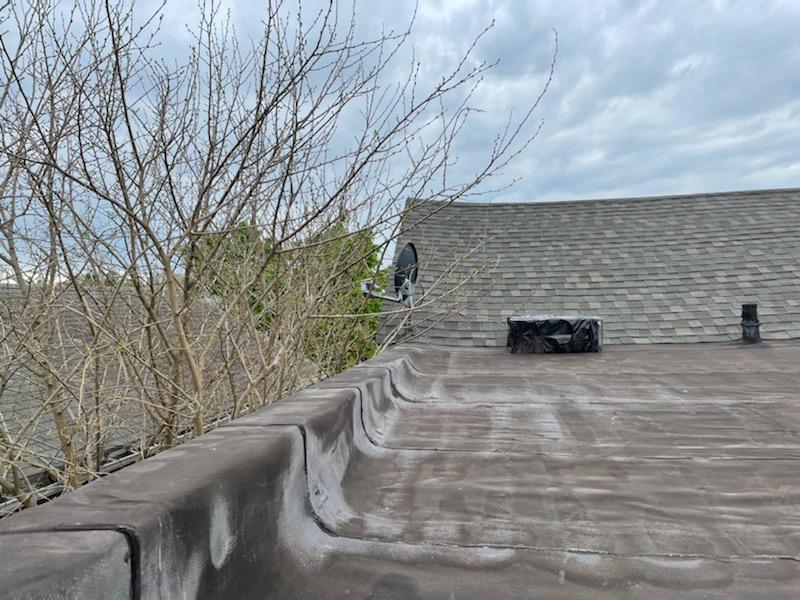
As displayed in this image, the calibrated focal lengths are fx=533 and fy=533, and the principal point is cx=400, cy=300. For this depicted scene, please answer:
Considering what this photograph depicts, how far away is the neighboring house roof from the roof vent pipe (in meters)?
0.35

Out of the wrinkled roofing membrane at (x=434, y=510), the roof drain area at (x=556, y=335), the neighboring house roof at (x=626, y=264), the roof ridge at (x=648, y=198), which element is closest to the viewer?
the wrinkled roofing membrane at (x=434, y=510)

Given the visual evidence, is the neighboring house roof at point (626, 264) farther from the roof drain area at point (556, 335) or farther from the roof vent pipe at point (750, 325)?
the roof drain area at point (556, 335)

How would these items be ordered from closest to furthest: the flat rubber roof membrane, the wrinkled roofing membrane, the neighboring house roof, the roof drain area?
the wrinkled roofing membrane
the flat rubber roof membrane
the roof drain area
the neighboring house roof

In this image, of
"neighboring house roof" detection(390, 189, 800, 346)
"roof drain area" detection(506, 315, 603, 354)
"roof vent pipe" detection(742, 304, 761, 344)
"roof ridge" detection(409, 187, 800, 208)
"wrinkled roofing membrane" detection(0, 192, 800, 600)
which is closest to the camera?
"wrinkled roofing membrane" detection(0, 192, 800, 600)

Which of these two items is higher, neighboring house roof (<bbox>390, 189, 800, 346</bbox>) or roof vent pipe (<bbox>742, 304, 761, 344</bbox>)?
neighboring house roof (<bbox>390, 189, 800, 346</bbox>)

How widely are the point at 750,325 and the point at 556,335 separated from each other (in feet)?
9.73

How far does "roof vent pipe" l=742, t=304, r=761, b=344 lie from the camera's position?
8008 mm

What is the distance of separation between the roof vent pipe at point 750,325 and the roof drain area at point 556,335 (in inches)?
85.8

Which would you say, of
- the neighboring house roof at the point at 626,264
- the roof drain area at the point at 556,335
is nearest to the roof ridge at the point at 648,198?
the neighboring house roof at the point at 626,264

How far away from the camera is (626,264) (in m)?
10.7

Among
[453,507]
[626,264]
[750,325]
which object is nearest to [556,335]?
[750,325]

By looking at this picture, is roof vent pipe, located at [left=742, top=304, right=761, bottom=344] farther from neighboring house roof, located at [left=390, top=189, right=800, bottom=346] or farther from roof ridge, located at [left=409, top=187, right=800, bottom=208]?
roof ridge, located at [left=409, top=187, right=800, bottom=208]

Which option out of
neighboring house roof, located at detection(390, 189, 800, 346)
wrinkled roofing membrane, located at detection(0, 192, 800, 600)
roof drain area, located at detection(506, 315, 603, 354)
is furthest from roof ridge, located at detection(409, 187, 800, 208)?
wrinkled roofing membrane, located at detection(0, 192, 800, 600)

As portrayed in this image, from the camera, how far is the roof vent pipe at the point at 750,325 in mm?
8008
